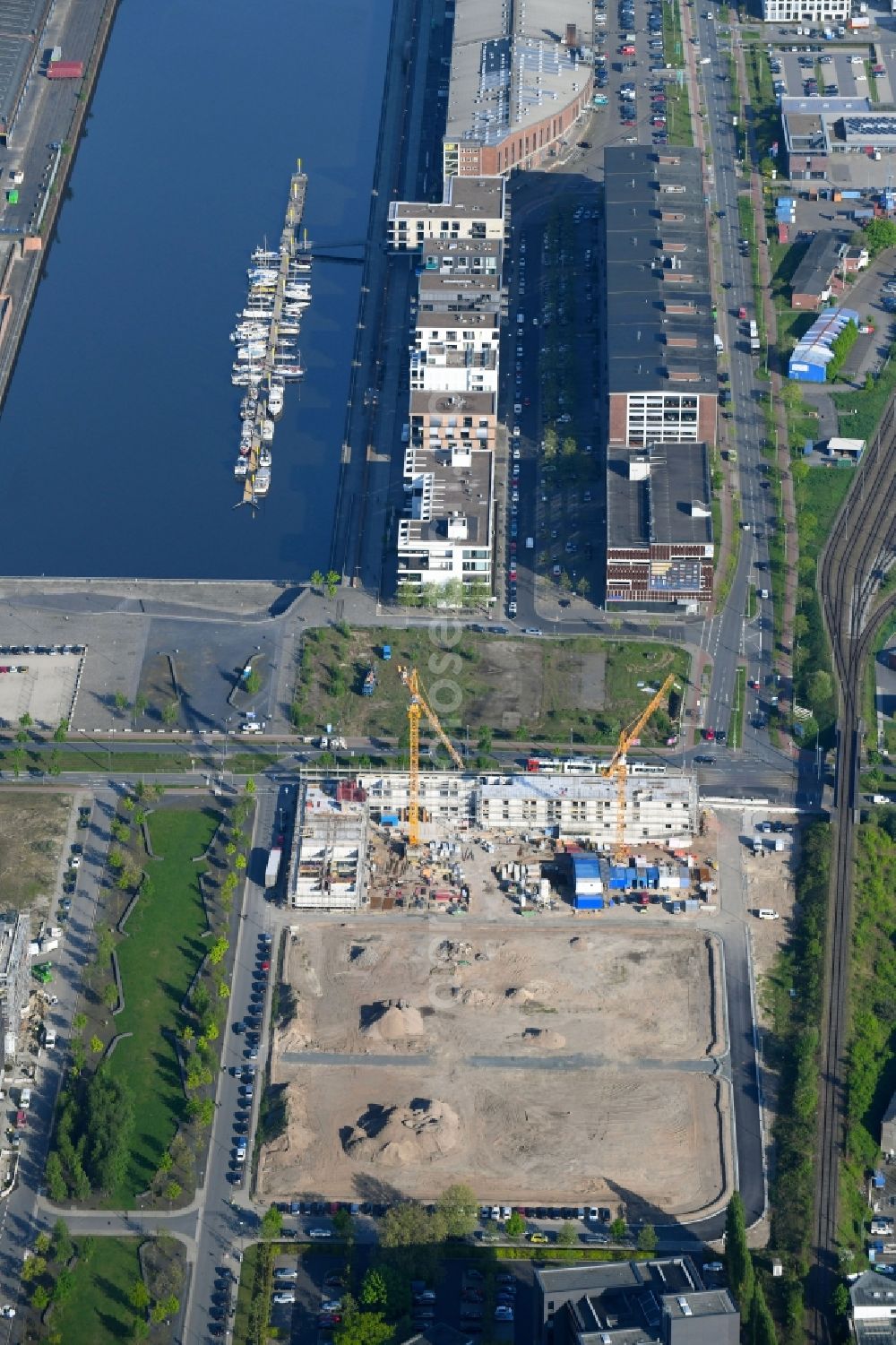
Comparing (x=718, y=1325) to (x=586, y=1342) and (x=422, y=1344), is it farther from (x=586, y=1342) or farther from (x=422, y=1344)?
(x=422, y=1344)

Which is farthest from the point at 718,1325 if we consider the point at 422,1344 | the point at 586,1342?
the point at 422,1344
